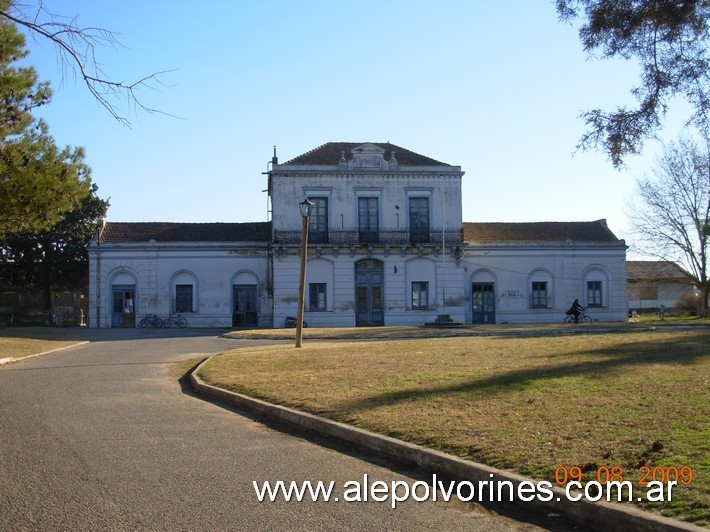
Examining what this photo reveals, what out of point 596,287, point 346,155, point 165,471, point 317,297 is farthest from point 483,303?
point 165,471

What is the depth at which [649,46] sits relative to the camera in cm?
1304

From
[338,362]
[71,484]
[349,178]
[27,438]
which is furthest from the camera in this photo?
[349,178]

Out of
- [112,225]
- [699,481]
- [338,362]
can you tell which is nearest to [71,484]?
[699,481]

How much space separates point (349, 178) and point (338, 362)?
28.7 meters

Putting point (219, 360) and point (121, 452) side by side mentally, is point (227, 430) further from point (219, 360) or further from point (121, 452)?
point (219, 360)

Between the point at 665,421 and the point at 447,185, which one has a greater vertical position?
the point at 447,185

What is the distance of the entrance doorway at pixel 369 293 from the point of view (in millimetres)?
43594

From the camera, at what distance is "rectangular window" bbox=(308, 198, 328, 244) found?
144 ft

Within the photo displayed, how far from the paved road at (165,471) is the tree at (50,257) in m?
39.5

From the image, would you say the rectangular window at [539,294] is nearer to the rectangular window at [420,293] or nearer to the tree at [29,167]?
the rectangular window at [420,293]

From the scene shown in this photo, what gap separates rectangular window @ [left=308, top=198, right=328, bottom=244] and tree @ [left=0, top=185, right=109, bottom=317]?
1517cm

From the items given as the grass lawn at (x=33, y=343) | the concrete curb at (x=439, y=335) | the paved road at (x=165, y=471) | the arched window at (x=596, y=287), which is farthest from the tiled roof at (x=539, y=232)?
the paved road at (x=165, y=471)

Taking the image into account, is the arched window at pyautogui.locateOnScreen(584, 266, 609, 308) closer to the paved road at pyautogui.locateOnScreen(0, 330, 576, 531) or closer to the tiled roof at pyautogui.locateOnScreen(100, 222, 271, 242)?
the tiled roof at pyautogui.locateOnScreen(100, 222, 271, 242)

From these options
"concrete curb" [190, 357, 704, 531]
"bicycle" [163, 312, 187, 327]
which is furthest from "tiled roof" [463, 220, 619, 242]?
"concrete curb" [190, 357, 704, 531]
